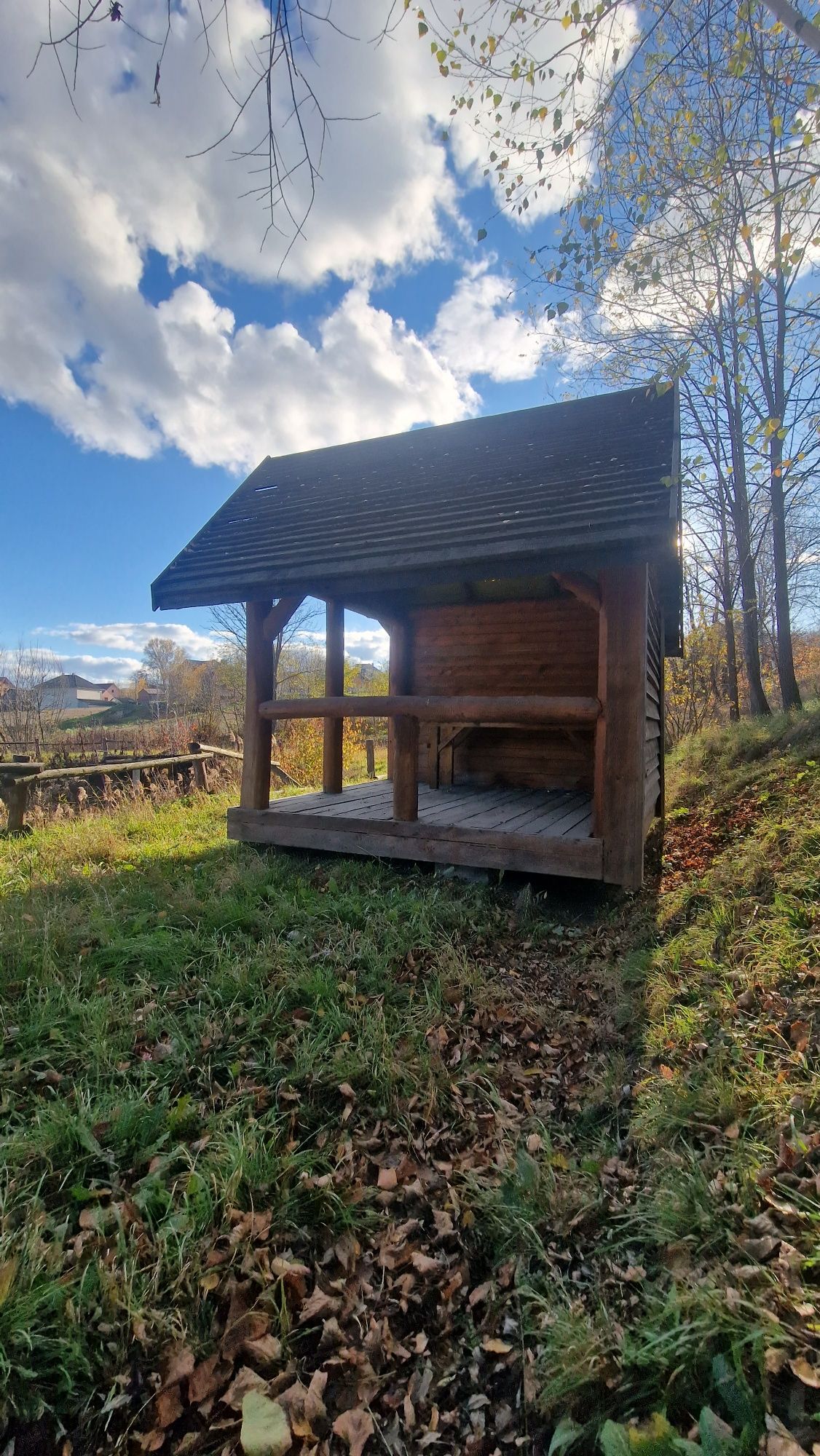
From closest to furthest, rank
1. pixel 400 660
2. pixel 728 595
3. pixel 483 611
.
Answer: pixel 483 611, pixel 400 660, pixel 728 595

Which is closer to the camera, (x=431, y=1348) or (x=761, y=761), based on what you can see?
(x=431, y=1348)

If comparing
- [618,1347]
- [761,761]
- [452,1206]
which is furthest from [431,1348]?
[761,761]

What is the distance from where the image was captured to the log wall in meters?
6.67

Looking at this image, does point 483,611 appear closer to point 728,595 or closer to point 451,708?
point 451,708

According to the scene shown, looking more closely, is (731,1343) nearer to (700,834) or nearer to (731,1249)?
(731,1249)

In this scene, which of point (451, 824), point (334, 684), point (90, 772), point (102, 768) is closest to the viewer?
point (451, 824)

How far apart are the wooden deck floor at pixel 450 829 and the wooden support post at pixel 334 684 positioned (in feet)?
0.97

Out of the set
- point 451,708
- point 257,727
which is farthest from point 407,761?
point 257,727

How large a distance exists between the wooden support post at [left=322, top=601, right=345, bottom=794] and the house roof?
3.90 feet

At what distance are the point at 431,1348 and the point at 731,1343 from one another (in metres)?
0.77

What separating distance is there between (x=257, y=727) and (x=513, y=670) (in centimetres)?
317

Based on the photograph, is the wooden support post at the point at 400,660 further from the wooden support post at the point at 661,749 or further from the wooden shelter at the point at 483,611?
the wooden support post at the point at 661,749

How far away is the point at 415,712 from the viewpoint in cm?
479

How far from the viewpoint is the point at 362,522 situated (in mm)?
5379
